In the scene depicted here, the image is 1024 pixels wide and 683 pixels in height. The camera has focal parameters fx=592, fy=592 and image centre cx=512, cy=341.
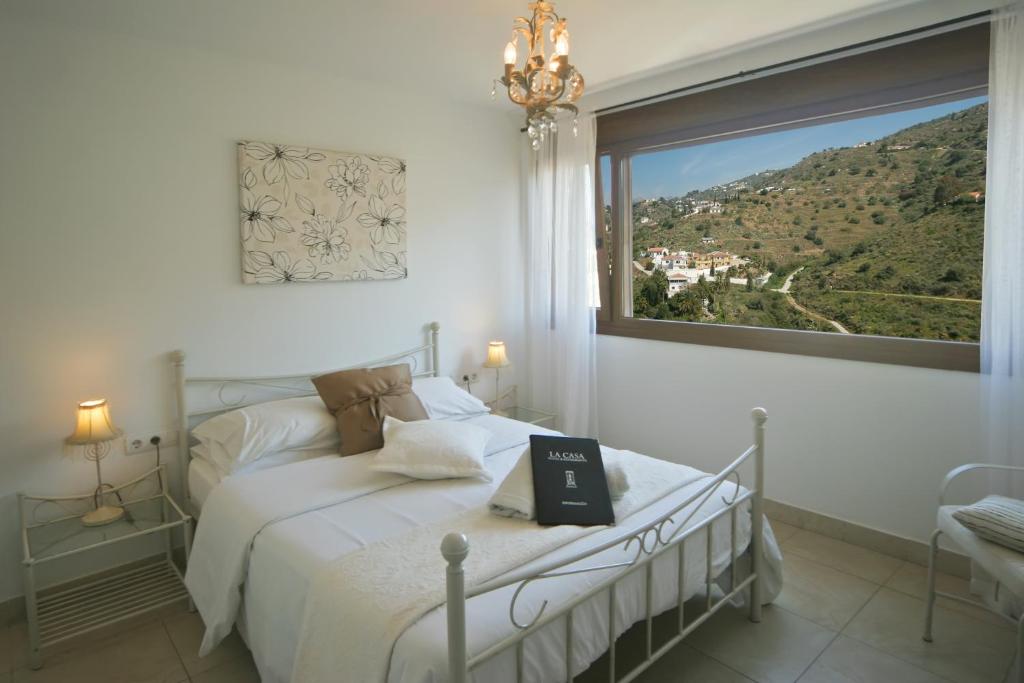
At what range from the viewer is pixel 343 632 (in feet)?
5.42

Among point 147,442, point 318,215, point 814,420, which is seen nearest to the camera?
point 147,442

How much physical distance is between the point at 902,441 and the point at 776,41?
2123 mm

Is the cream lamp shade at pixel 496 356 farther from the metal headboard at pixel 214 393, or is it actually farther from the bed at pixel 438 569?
the bed at pixel 438 569

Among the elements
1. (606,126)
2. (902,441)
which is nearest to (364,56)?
(606,126)

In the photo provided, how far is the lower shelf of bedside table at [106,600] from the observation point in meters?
2.47

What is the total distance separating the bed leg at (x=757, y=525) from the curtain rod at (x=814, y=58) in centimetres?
188

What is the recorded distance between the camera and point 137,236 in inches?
111

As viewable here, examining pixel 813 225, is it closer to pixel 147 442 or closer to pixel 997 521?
pixel 997 521

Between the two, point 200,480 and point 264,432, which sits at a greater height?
point 264,432

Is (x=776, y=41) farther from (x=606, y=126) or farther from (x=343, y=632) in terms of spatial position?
(x=343, y=632)

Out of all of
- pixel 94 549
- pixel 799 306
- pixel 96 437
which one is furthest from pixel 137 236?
pixel 799 306

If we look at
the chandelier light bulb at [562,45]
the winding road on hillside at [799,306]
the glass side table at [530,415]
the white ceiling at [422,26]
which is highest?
the white ceiling at [422,26]

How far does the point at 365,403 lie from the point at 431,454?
24.9 inches

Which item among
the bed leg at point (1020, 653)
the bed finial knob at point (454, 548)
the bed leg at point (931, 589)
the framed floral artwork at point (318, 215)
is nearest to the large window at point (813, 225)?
the bed leg at point (931, 589)
